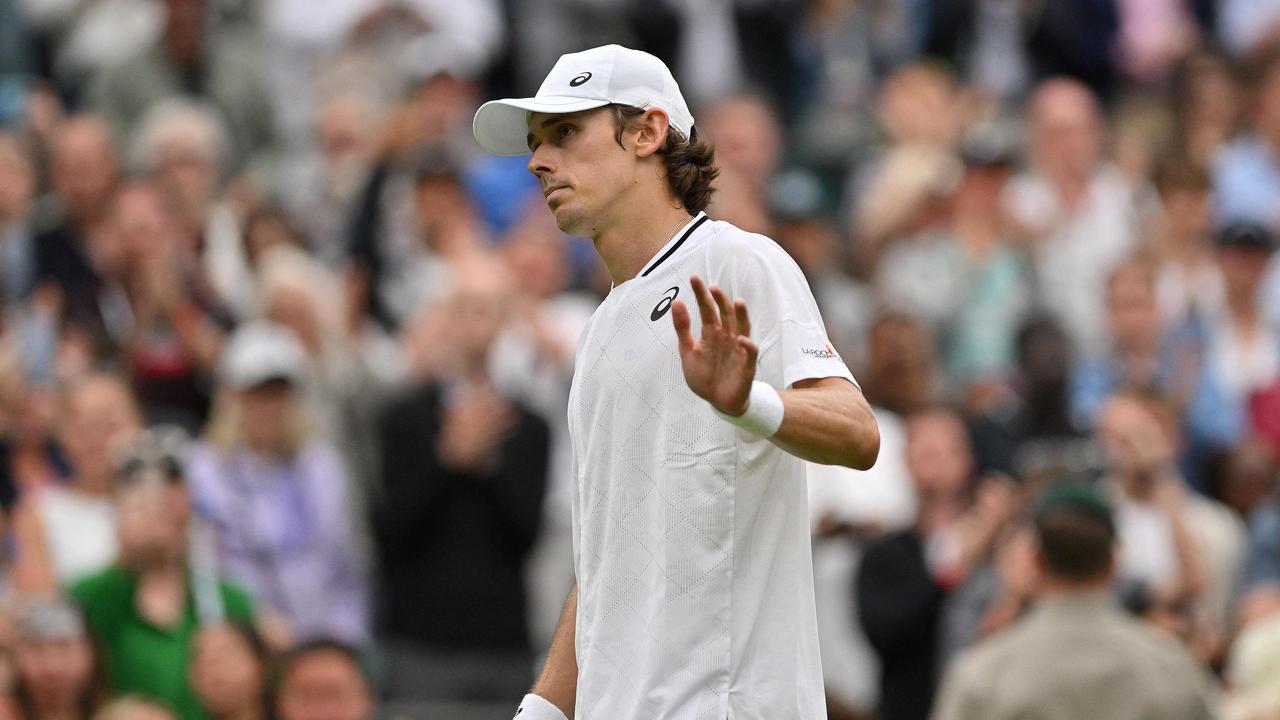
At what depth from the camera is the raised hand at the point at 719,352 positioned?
421 centimetres

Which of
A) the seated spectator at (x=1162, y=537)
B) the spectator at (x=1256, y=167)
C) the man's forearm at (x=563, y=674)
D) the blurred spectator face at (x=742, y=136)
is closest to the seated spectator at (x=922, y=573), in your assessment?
the seated spectator at (x=1162, y=537)

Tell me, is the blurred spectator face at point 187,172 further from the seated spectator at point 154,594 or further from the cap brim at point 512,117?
the cap brim at point 512,117

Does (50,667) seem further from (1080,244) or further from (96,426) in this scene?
(1080,244)

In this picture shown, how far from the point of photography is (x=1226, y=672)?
9.05 metres

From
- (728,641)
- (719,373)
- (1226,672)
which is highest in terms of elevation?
(719,373)

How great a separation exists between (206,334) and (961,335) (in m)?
3.67

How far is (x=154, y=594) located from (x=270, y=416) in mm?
1126

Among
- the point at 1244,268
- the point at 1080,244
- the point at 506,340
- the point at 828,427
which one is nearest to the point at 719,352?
the point at 828,427

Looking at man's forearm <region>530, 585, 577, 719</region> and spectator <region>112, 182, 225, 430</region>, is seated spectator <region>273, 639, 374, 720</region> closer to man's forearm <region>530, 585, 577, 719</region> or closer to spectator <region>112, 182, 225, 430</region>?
spectator <region>112, 182, 225, 430</region>

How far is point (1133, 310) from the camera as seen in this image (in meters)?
→ 10.9

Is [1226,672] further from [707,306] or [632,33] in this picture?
[632,33]

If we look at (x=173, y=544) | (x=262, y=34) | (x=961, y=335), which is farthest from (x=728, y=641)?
(x=262, y=34)

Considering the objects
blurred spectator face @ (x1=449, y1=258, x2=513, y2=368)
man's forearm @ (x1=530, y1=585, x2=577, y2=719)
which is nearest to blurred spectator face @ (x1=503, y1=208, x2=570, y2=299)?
blurred spectator face @ (x1=449, y1=258, x2=513, y2=368)

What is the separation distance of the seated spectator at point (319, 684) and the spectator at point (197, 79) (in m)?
4.80
